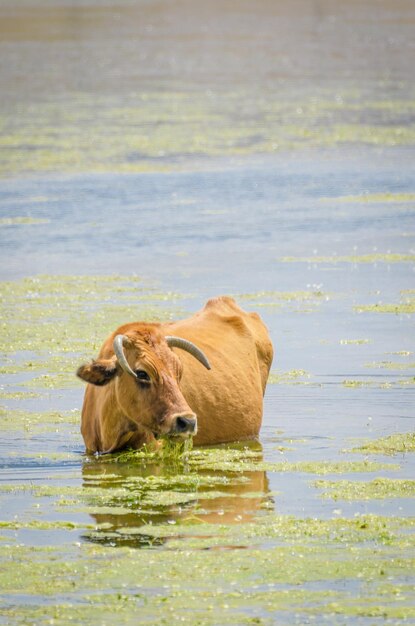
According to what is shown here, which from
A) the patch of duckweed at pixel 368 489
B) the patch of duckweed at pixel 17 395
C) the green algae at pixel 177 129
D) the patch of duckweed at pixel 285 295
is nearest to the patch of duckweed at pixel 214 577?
the patch of duckweed at pixel 368 489

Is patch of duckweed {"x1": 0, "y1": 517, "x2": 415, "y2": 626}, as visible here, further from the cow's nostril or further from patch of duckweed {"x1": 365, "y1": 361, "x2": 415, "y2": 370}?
patch of duckweed {"x1": 365, "y1": 361, "x2": 415, "y2": 370}

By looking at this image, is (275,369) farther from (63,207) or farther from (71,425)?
(63,207)

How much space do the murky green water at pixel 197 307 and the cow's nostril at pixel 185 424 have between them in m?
0.29

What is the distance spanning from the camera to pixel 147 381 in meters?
10.8

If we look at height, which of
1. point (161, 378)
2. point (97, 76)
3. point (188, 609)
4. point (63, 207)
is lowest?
point (188, 609)

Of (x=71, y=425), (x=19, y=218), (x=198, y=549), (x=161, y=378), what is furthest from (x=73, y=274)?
(x=198, y=549)

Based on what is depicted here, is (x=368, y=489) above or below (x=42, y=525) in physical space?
above

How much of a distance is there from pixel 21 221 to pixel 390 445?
12880 millimetres

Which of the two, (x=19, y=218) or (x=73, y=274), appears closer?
(x=73, y=274)

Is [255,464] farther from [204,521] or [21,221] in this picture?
[21,221]

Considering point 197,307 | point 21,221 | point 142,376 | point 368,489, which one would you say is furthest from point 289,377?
point 21,221

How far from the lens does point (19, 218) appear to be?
77.1 ft

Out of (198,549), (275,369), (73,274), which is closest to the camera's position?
(198,549)

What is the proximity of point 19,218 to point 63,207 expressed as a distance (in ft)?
3.50
